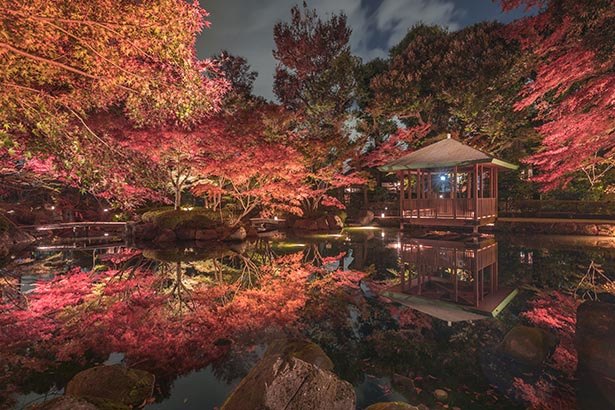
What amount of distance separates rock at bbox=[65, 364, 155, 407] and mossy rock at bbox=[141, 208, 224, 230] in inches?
487

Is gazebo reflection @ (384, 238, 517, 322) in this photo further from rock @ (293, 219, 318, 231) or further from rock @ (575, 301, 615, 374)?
rock @ (293, 219, 318, 231)

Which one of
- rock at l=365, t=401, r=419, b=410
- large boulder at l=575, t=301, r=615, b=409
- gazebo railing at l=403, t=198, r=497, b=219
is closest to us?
rock at l=365, t=401, r=419, b=410

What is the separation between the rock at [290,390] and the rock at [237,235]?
43.7ft

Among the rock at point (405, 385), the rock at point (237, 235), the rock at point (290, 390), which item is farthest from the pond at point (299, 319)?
the rock at point (237, 235)

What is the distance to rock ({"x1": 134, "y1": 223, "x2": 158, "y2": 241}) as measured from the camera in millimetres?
16062

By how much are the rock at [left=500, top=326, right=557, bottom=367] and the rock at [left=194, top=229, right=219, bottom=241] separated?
13.1 metres

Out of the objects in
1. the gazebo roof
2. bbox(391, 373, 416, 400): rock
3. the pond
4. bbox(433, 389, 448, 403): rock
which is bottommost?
bbox(391, 373, 416, 400): rock

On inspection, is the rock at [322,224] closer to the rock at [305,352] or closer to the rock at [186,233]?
the rock at [186,233]

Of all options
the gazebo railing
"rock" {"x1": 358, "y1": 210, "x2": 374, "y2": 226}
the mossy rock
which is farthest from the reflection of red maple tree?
"rock" {"x1": 358, "y1": 210, "x2": 374, "y2": 226}

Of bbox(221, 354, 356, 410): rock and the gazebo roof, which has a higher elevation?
the gazebo roof

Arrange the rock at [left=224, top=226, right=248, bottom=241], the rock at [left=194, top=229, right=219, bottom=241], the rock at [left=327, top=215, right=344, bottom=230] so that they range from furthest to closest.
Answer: the rock at [left=327, top=215, right=344, bottom=230] < the rock at [left=224, top=226, right=248, bottom=241] < the rock at [left=194, top=229, right=219, bottom=241]

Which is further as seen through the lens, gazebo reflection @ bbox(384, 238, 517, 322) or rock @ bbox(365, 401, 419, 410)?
gazebo reflection @ bbox(384, 238, 517, 322)

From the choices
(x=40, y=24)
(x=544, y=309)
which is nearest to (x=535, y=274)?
(x=544, y=309)

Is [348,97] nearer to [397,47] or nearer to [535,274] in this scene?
[397,47]
